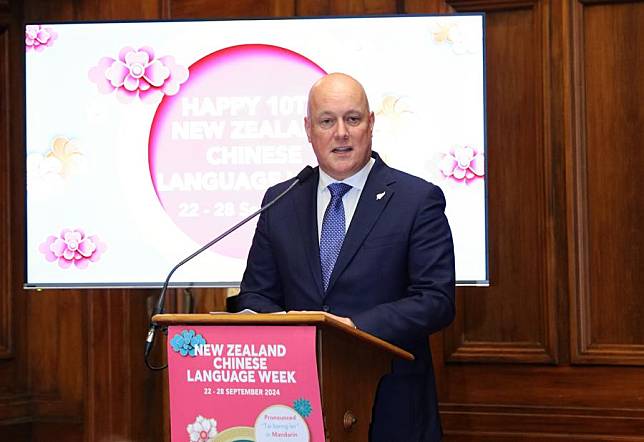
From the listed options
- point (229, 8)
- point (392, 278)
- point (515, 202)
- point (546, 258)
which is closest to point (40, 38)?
point (229, 8)

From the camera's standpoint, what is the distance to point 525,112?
4.05m

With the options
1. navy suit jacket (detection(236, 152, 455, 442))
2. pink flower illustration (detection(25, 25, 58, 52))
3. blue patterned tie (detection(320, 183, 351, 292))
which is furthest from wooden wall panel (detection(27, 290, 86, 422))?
blue patterned tie (detection(320, 183, 351, 292))

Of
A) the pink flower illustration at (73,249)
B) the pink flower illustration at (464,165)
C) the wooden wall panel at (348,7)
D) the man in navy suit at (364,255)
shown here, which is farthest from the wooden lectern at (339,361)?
the wooden wall panel at (348,7)

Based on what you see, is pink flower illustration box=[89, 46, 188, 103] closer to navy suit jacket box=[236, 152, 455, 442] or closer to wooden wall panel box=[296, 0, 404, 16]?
wooden wall panel box=[296, 0, 404, 16]

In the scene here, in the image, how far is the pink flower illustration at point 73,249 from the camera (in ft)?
11.9

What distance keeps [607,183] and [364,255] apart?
1.70 m

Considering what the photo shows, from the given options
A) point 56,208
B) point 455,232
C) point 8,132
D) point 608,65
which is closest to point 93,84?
point 56,208

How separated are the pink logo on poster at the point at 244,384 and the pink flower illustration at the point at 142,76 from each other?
1734 mm

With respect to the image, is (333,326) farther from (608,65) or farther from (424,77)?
(608,65)

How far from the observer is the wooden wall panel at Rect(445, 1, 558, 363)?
13.2 ft

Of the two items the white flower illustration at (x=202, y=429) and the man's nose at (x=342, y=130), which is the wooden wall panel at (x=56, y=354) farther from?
the white flower illustration at (x=202, y=429)

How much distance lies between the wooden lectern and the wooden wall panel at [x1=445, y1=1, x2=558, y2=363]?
1805 mm

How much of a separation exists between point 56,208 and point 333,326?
1928mm

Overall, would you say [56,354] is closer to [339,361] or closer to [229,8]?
[229,8]
